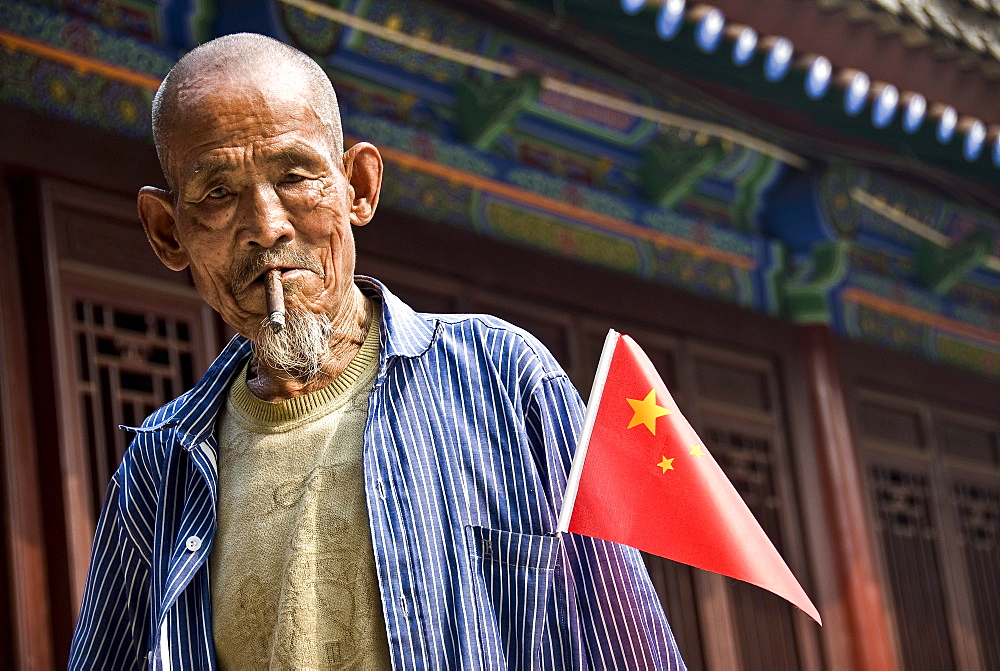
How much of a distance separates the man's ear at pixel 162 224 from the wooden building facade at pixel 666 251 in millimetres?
2093

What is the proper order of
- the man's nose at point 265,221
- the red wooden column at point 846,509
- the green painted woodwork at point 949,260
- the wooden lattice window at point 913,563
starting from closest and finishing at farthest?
the man's nose at point 265,221, the red wooden column at point 846,509, the wooden lattice window at point 913,563, the green painted woodwork at point 949,260

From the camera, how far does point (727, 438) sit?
269 inches

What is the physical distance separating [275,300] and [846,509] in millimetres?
5140

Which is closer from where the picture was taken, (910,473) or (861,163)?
(861,163)

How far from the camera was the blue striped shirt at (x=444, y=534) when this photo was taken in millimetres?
2127

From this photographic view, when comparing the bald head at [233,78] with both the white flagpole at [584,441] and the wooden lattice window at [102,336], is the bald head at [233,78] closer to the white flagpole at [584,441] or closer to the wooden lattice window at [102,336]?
the white flagpole at [584,441]

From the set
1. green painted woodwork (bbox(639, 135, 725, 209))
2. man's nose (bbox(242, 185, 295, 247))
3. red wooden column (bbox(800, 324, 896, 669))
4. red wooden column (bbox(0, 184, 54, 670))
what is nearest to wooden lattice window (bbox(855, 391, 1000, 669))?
red wooden column (bbox(800, 324, 896, 669))

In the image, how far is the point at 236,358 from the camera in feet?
8.38

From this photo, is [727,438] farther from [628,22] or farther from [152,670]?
[152,670]

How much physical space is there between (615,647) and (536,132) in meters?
4.32

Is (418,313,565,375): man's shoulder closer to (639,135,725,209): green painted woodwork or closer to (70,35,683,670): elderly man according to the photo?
(70,35,683,670): elderly man

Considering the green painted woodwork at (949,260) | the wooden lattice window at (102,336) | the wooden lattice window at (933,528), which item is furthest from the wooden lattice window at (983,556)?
the wooden lattice window at (102,336)

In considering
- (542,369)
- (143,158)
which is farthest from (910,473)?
(542,369)

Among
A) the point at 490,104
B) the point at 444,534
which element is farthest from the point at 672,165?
the point at 444,534
